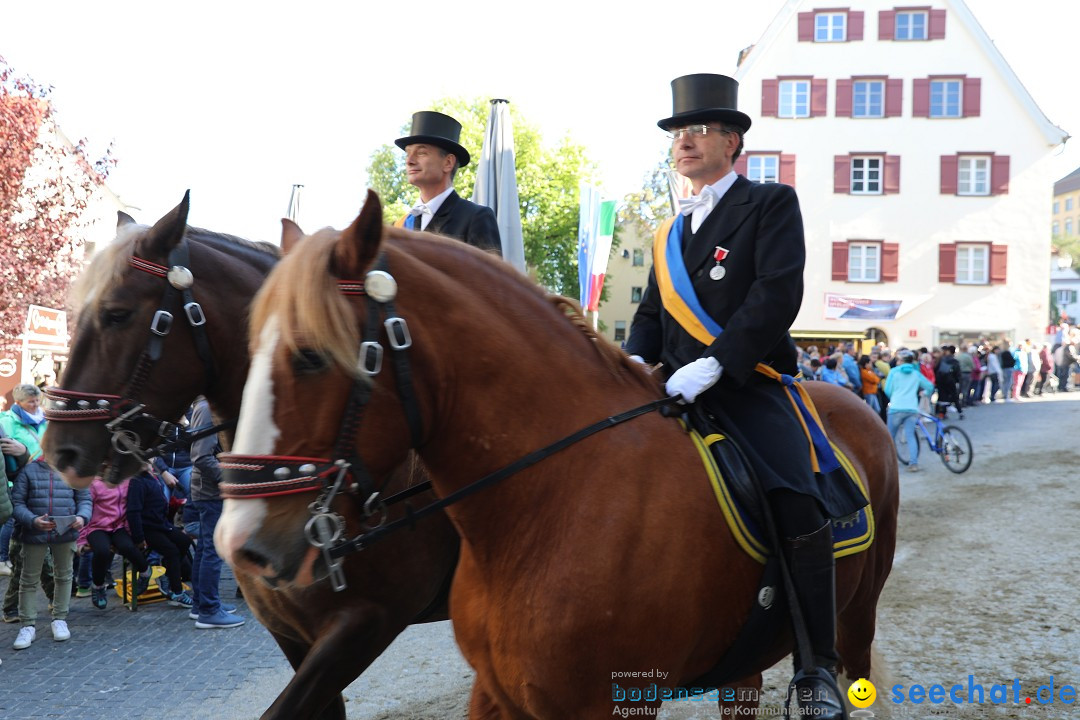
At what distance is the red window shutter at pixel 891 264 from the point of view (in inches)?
1378

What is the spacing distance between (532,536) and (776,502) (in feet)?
2.83

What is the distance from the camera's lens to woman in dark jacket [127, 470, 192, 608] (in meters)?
8.46

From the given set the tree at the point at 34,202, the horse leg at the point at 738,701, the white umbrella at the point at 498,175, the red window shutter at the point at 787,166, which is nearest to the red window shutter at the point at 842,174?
the red window shutter at the point at 787,166

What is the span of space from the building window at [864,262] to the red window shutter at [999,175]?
4927 millimetres

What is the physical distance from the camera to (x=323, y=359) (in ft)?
7.31

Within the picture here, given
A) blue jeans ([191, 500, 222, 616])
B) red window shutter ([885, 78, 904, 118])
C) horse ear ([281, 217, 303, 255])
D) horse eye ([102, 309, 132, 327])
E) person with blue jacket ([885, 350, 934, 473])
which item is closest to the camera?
horse ear ([281, 217, 303, 255])

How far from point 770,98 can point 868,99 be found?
12.7 feet

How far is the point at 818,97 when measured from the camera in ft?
115

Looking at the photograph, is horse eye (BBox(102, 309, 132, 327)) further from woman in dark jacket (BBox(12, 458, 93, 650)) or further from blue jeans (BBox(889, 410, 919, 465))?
blue jeans (BBox(889, 410, 919, 465))

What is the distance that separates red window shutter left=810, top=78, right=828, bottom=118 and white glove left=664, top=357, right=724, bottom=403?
3498 centimetres

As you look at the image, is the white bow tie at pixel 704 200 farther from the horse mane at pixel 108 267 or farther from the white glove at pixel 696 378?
the horse mane at pixel 108 267

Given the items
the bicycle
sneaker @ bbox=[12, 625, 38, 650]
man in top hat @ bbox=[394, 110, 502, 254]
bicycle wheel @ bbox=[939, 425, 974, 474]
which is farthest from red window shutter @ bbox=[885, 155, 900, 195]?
sneaker @ bbox=[12, 625, 38, 650]

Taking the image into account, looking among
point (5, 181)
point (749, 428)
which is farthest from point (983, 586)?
point (5, 181)

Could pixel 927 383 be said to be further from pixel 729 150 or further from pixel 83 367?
pixel 83 367
